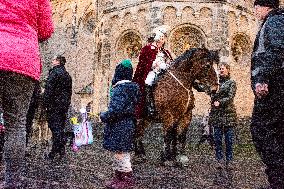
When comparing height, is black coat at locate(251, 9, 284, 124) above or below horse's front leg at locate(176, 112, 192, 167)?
above

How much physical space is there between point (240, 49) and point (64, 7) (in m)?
15.4

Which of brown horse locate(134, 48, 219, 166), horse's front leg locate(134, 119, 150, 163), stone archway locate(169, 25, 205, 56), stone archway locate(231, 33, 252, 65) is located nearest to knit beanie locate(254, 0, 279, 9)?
brown horse locate(134, 48, 219, 166)

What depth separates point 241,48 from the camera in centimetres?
2078

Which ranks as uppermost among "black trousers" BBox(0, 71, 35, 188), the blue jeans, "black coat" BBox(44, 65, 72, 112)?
"black coat" BBox(44, 65, 72, 112)

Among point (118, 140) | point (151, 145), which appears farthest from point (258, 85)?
point (151, 145)

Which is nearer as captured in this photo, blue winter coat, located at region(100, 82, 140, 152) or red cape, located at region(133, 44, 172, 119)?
blue winter coat, located at region(100, 82, 140, 152)

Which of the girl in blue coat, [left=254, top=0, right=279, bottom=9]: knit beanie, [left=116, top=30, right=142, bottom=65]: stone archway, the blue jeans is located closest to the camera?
[left=254, top=0, right=279, bottom=9]: knit beanie

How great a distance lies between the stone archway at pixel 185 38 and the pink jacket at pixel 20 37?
16296mm

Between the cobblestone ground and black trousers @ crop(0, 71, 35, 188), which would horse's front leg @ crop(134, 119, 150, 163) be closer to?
the cobblestone ground

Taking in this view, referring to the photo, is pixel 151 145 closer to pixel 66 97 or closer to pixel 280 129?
pixel 66 97

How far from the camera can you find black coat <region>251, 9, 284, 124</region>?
4031 mm

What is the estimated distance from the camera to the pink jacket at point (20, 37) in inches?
126

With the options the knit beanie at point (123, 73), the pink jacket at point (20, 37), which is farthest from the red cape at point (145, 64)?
the pink jacket at point (20, 37)

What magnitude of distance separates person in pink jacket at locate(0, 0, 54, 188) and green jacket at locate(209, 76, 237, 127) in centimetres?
518
